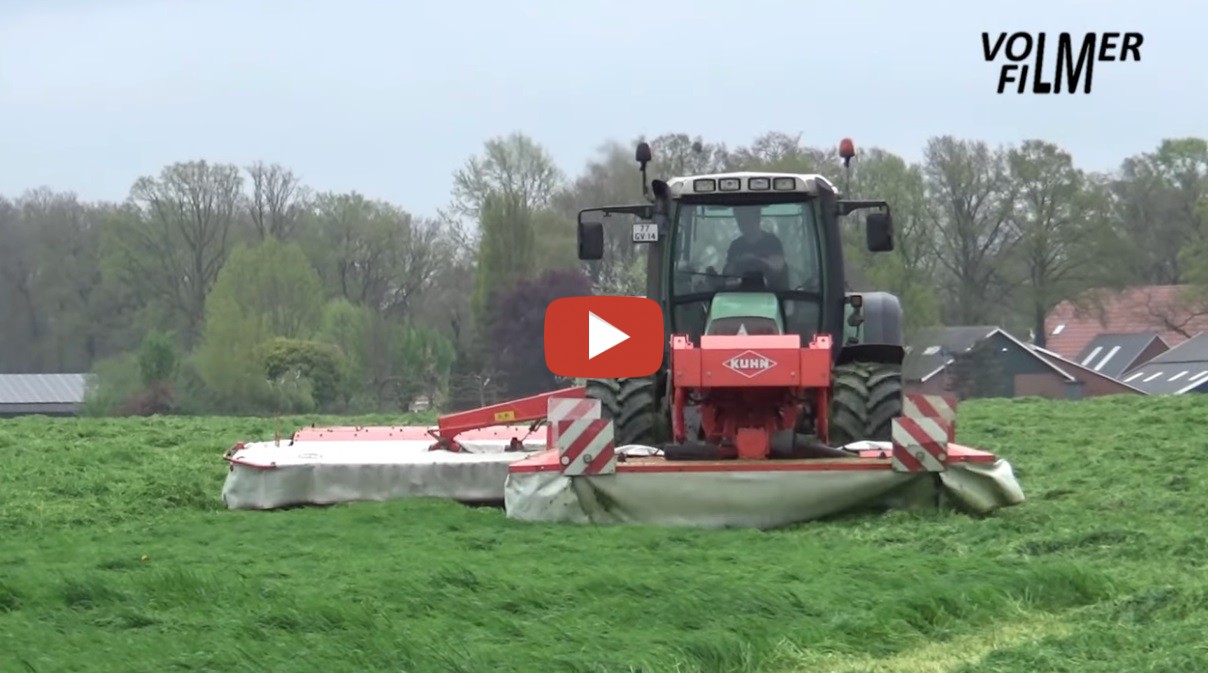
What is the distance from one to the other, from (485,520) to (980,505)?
2738mm

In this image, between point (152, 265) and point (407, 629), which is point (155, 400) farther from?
point (407, 629)

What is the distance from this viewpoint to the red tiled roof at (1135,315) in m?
42.9

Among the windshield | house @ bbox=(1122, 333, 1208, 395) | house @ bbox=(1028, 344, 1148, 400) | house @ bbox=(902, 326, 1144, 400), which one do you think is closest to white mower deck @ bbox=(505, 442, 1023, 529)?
the windshield

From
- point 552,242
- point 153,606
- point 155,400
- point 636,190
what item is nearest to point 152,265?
point 155,400

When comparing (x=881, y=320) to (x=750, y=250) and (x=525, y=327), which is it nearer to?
(x=750, y=250)

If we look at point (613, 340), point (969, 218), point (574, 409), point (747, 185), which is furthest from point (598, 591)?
point (969, 218)

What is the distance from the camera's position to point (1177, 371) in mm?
42531

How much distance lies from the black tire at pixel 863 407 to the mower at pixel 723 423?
11mm

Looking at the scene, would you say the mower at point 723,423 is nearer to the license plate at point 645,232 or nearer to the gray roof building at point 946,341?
the license plate at point 645,232

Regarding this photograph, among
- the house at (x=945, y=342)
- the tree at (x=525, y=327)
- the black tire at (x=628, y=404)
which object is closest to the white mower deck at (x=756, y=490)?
the black tire at (x=628, y=404)

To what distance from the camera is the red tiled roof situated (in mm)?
42934

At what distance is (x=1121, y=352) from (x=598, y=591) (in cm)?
4322

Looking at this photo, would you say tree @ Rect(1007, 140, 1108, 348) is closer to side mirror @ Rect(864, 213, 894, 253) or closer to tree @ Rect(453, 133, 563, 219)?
tree @ Rect(453, 133, 563, 219)

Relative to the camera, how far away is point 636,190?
95.8 ft
